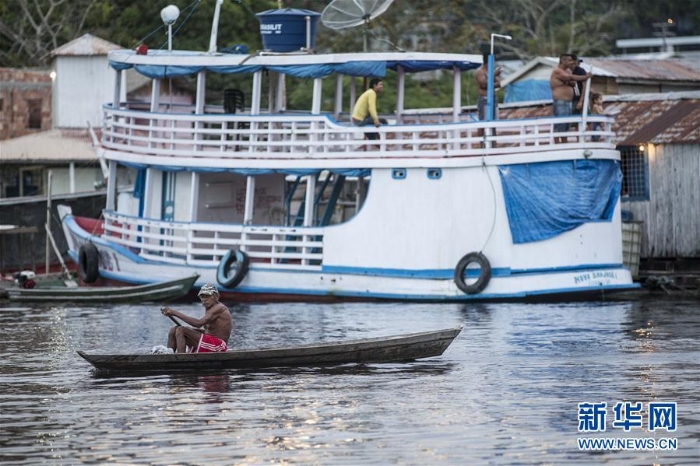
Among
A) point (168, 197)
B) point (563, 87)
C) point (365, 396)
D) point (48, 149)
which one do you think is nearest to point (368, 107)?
point (563, 87)

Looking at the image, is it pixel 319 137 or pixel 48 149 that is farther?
→ pixel 48 149

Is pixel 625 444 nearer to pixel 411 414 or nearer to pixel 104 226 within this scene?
pixel 411 414

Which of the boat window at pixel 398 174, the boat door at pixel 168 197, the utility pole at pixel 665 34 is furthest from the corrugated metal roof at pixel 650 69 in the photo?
the utility pole at pixel 665 34

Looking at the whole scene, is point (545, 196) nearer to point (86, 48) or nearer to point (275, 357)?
point (275, 357)

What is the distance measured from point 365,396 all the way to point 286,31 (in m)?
13.2

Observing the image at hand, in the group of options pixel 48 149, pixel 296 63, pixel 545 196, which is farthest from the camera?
pixel 48 149

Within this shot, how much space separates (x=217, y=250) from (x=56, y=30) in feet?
75.6

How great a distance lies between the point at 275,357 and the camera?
18.4 meters

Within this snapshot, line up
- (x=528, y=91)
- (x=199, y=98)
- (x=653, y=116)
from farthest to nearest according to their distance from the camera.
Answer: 1. (x=528, y=91)
2. (x=653, y=116)
3. (x=199, y=98)

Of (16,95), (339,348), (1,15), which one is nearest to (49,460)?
(339,348)

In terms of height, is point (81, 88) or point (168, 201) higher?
point (81, 88)

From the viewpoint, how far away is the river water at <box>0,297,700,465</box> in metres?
13.8

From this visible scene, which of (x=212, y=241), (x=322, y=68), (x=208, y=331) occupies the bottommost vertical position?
(x=208, y=331)

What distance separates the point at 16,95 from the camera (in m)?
43.8
